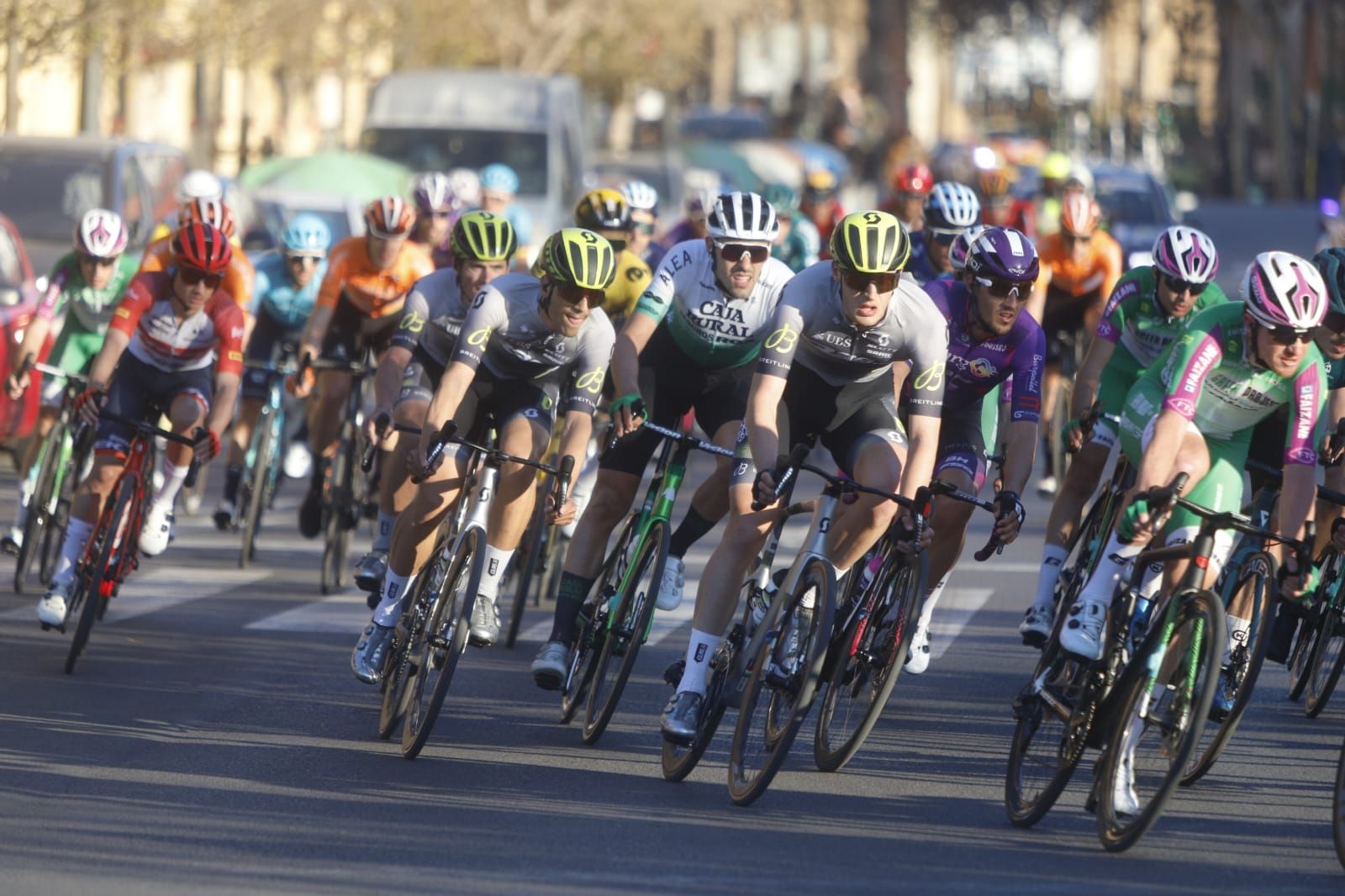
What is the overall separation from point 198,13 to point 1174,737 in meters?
24.9

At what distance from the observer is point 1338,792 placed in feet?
22.8

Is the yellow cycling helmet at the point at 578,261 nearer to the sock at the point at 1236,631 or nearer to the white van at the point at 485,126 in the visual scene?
the sock at the point at 1236,631

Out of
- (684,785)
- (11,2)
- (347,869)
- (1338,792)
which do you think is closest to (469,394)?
(684,785)

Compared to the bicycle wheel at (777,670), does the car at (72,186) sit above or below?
above

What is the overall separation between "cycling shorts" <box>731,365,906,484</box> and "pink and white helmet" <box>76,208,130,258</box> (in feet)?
16.8

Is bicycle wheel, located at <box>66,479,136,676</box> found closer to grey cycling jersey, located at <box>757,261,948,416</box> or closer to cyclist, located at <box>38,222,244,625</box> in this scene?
cyclist, located at <box>38,222,244,625</box>

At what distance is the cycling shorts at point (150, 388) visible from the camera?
10.5m

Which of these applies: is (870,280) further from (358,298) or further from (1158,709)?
(358,298)

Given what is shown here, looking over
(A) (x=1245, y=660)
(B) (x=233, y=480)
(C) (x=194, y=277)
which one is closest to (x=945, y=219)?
(C) (x=194, y=277)

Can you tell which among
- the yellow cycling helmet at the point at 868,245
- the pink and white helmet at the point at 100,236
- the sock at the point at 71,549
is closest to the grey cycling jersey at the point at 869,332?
the yellow cycling helmet at the point at 868,245

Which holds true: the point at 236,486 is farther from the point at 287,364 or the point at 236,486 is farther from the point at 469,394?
the point at 469,394

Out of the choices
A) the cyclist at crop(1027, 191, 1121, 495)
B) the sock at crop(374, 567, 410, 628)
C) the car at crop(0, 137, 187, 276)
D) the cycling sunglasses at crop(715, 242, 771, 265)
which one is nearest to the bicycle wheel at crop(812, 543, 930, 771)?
the cycling sunglasses at crop(715, 242, 771, 265)

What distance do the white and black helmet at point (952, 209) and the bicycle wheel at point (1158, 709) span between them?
5538mm

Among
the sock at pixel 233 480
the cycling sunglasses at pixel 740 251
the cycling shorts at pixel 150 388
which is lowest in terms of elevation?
the sock at pixel 233 480
